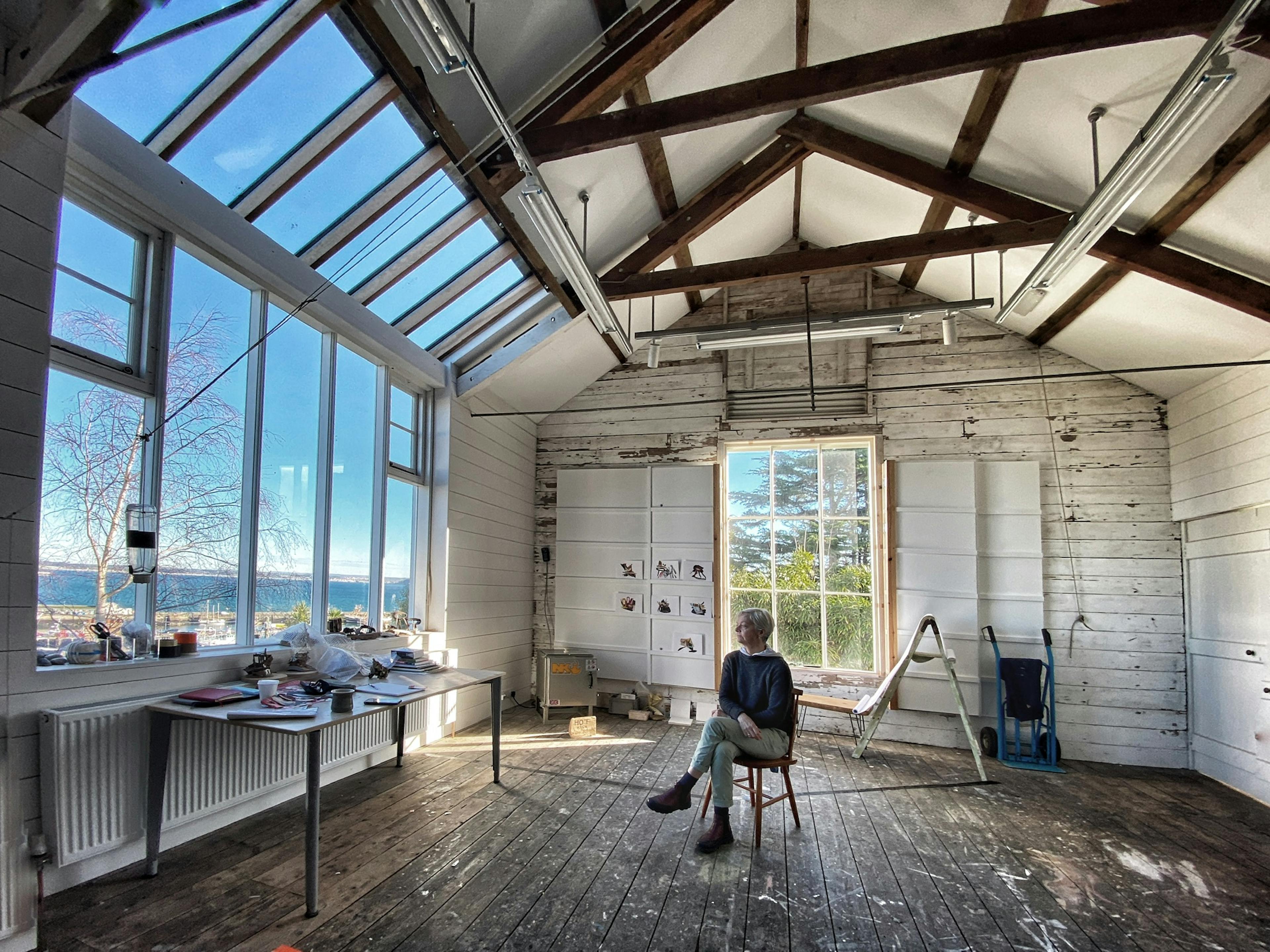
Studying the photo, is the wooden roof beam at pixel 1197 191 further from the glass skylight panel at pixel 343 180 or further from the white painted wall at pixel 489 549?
the white painted wall at pixel 489 549

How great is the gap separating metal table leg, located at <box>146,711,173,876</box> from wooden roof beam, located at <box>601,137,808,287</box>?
168 inches

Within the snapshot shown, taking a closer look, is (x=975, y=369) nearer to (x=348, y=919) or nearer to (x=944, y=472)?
(x=944, y=472)

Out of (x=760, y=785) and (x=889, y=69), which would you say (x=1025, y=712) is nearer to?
(x=760, y=785)

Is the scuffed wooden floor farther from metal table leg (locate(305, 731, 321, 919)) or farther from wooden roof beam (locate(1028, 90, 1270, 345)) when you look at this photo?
wooden roof beam (locate(1028, 90, 1270, 345))

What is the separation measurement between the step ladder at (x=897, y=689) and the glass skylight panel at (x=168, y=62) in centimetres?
586

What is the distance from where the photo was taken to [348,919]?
2.93 m

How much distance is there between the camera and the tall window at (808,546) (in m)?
7.15

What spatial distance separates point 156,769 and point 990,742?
6.43 metres

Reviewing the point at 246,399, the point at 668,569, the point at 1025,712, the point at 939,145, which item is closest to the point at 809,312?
the point at 939,145

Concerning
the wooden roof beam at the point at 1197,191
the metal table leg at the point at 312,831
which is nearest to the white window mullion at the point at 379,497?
the metal table leg at the point at 312,831

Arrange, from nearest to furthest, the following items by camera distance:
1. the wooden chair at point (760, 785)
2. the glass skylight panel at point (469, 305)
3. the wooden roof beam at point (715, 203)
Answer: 1. the wooden chair at point (760, 785)
2. the wooden roof beam at point (715, 203)
3. the glass skylight panel at point (469, 305)

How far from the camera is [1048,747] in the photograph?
6.03m

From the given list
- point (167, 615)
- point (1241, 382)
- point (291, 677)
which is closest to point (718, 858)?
point (291, 677)

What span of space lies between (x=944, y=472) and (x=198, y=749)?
6474 mm
